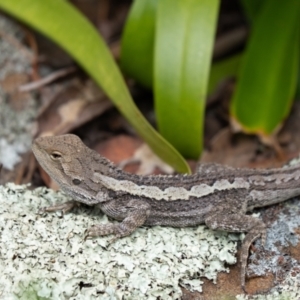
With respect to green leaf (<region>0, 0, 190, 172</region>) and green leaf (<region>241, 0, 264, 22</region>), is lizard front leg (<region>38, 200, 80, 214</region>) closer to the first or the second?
green leaf (<region>0, 0, 190, 172</region>)

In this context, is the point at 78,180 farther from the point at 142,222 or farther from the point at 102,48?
the point at 102,48

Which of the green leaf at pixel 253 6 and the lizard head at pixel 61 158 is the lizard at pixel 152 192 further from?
the green leaf at pixel 253 6

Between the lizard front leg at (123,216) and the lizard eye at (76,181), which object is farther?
the lizard eye at (76,181)

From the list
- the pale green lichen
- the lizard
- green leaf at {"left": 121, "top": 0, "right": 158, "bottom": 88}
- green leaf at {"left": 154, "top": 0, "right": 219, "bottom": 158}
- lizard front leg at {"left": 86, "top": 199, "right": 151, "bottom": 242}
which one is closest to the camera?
the pale green lichen

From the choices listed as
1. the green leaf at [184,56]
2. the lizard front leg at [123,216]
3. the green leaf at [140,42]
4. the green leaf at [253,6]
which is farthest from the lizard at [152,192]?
the green leaf at [253,6]

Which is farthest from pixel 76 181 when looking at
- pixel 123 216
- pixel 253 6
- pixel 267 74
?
pixel 253 6

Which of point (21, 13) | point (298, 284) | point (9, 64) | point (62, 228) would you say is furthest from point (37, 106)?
point (298, 284)

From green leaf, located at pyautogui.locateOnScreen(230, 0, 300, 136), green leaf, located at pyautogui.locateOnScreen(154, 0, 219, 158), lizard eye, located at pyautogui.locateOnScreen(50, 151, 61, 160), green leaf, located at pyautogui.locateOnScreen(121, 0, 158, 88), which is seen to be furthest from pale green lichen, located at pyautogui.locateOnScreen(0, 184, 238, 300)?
green leaf, located at pyautogui.locateOnScreen(121, 0, 158, 88)

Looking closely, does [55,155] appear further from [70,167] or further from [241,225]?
[241,225]
